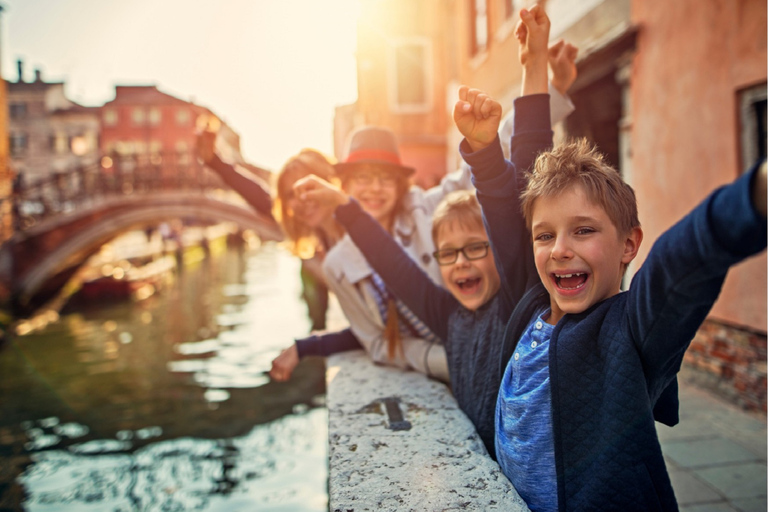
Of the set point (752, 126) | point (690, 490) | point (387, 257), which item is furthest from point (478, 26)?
point (387, 257)

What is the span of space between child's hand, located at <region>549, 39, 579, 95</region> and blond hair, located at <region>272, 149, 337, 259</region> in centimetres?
126

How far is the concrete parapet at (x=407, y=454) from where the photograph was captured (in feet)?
4.34

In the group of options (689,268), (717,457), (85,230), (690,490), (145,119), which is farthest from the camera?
(145,119)

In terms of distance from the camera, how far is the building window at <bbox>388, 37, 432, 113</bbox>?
15773mm

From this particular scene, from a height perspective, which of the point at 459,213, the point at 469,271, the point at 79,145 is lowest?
the point at 469,271

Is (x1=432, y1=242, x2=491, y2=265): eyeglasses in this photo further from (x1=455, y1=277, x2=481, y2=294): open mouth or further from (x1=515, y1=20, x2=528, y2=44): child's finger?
(x1=515, y1=20, x2=528, y2=44): child's finger

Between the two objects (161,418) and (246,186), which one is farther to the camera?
(161,418)

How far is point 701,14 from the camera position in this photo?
4.36m

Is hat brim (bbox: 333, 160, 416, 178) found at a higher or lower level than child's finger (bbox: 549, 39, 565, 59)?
lower

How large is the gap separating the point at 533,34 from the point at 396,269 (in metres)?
0.88

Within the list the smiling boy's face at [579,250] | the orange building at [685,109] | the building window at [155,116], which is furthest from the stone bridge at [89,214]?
the building window at [155,116]

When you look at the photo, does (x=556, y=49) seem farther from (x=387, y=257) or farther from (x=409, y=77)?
(x=409, y=77)

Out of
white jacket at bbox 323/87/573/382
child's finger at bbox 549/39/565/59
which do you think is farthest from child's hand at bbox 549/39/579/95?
white jacket at bbox 323/87/573/382

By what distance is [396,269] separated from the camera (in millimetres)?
2066
